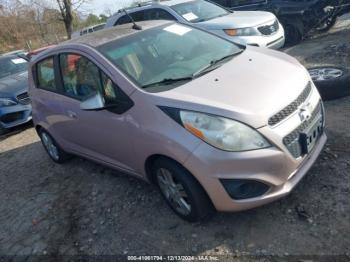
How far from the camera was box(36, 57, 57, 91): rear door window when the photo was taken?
4.49m

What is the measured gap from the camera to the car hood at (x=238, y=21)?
23.9 ft

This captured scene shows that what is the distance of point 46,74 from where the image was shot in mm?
4684

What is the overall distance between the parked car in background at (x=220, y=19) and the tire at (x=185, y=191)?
409 centimetres

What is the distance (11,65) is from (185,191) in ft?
27.3

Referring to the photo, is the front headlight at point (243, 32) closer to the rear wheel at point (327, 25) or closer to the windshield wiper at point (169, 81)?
the rear wheel at point (327, 25)

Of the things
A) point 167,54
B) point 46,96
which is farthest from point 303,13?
point 46,96

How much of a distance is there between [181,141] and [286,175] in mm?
845

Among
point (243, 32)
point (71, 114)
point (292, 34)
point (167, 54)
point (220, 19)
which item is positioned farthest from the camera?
point (292, 34)

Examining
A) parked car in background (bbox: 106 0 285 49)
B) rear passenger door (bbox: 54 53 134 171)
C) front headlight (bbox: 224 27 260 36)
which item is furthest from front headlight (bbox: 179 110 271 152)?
front headlight (bbox: 224 27 260 36)

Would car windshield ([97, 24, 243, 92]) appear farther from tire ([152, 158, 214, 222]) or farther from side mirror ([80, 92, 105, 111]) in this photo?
tire ([152, 158, 214, 222])

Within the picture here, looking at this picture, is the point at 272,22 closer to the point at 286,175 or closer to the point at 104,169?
the point at 104,169

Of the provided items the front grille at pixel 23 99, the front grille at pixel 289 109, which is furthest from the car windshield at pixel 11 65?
the front grille at pixel 289 109

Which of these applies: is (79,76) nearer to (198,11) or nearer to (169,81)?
(169,81)

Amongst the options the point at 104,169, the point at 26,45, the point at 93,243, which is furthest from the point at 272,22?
the point at 26,45
